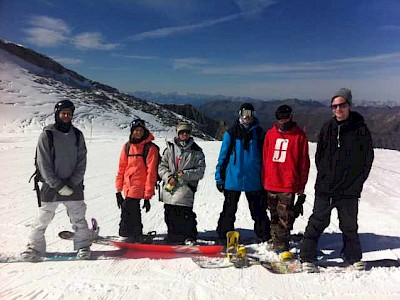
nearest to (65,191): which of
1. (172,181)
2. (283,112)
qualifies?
(172,181)

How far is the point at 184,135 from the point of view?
3.97 m

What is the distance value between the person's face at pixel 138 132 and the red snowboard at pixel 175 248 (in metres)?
1.19

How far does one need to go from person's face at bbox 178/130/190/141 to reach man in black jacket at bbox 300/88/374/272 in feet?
4.58

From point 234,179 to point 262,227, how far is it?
71cm

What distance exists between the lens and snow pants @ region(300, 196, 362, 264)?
347cm

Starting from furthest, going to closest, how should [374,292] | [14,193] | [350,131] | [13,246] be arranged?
[14,193]
[13,246]
[350,131]
[374,292]

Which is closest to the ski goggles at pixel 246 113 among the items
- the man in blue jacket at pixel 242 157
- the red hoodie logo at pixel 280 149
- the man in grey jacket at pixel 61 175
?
the man in blue jacket at pixel 242 157

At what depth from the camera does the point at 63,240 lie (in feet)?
13.8

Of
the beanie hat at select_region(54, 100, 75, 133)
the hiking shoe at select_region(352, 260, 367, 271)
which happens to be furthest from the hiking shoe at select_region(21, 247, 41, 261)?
the hiking shoe at select_region(352, 260, 367, 271)

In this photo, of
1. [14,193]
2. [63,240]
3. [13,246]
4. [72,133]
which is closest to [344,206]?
[72,133]

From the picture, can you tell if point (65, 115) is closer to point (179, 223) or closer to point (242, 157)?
point (179, 223)

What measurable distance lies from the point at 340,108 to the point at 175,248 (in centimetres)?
221

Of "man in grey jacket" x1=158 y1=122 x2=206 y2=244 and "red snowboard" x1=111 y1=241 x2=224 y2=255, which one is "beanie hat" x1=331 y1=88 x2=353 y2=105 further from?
"red snowboard" x1=111 y1=241 x2=224 y2=255

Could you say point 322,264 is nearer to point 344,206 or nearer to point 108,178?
point 344,206
